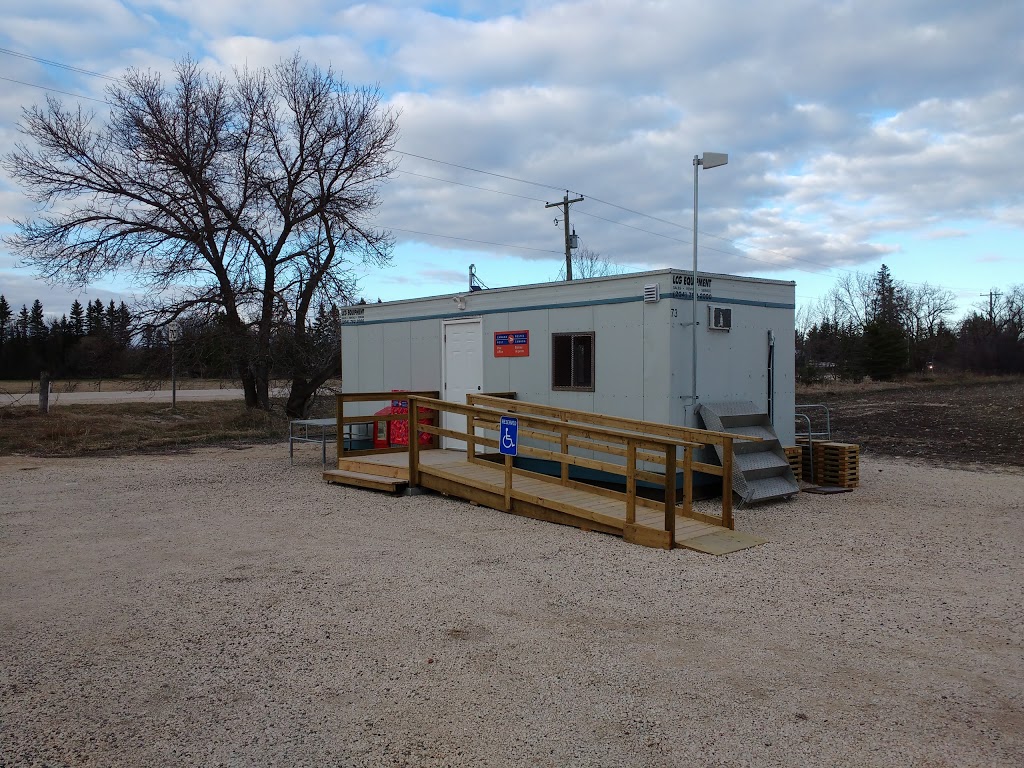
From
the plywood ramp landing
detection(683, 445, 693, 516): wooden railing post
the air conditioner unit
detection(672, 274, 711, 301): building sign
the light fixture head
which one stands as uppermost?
the light fixture head

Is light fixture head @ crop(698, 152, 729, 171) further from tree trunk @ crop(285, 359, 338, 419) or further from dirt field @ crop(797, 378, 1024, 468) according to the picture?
tree trunk @ crop(285, 359, 338, 419)

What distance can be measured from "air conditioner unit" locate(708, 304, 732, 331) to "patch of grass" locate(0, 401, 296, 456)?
1138cm

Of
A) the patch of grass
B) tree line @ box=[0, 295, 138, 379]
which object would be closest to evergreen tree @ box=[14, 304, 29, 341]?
tree line @ box=[0, 295, 138, 379]

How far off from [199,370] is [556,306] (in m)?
14.3

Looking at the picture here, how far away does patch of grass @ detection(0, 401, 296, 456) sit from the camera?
49.8 ft

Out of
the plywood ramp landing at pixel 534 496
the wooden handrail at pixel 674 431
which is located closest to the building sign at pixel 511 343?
the wooden handrail at pixel 674 431

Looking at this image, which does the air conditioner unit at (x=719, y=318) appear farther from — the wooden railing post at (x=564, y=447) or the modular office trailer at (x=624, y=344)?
the wooden railing post at (x=564, y=447)

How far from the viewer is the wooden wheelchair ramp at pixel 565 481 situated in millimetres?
6973

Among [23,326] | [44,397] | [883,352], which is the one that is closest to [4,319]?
[23,326]

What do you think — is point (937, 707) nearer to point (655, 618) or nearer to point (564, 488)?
point (655, 618)

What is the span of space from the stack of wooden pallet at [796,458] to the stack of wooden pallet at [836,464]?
113 mm

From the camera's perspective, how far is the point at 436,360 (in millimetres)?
12133

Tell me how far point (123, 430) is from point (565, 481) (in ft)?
41.8

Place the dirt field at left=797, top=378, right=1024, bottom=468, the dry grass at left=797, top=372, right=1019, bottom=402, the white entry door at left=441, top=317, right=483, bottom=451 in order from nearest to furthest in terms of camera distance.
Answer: the white entry door at left=441, top=317, right=483, bottom=451 < the dirt field at left=797, top=378, right=1024, bottom=468 < the dry grass at left=797, top=372, right=1019, bottom=402
